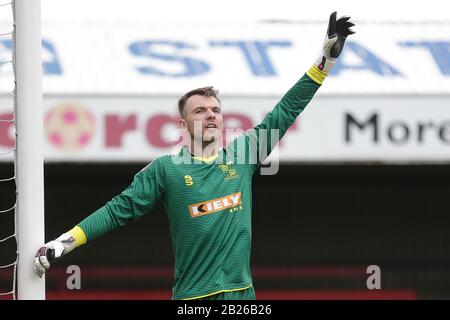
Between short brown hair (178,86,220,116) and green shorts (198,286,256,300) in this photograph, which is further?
short brown hair (178,86,220,116)

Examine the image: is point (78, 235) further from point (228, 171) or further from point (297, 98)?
point (297, 98)

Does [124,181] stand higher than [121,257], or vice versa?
[124,181]

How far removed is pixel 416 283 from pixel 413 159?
1522 mm

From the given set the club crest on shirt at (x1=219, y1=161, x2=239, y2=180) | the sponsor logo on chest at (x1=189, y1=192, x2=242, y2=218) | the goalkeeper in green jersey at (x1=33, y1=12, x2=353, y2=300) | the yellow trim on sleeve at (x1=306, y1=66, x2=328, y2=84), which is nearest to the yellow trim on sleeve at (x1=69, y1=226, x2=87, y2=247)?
the goalkeeper in green jersey at (x1=33, y1=12, x2=353, y2=300)

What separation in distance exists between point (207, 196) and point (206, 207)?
1.7 inches

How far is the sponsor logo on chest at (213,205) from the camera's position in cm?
367

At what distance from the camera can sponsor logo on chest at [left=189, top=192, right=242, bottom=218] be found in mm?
3670

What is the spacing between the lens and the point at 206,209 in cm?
368

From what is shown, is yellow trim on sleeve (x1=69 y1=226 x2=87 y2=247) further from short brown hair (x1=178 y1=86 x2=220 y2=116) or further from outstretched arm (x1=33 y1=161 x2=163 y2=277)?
short brown hair (x1=178 y1=86 x2=220 y2=116)

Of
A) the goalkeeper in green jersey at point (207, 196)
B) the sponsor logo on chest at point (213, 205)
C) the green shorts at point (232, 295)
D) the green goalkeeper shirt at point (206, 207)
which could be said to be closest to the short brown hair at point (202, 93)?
the goalkeeper in green jersey at point (207, 196)

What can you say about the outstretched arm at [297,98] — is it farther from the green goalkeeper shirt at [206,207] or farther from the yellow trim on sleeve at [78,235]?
the yellow trim on sleeve at [78,235]
